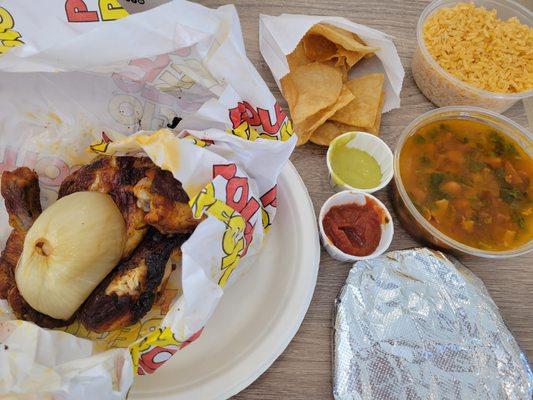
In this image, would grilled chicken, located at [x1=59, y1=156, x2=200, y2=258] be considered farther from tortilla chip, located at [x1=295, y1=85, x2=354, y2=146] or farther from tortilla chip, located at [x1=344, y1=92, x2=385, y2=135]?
tortilla chip, located at [x1=344, y1=92, x2=385, y2=135]

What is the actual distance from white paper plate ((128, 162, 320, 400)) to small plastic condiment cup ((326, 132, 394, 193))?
0.30 feet

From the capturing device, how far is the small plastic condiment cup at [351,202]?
3.37 ft

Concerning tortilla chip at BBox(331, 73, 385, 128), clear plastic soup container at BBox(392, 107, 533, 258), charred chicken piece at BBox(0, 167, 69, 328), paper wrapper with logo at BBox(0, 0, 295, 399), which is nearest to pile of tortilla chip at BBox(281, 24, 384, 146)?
tortilla chip at BBox(331, 73, 385, 128)

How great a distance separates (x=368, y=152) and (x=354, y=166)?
0.05 metres

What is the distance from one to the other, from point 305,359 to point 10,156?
72 cm

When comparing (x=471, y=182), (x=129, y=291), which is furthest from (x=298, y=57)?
(x=129, y=291)

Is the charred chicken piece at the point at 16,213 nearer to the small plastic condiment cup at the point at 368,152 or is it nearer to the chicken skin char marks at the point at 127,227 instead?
the chicken skin char marks at the point at 127,227

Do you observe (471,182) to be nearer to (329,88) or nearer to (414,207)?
(414,207)

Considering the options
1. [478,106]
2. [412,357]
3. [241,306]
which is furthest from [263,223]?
[478,106]

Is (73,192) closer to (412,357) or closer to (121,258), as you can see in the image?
(121,258)

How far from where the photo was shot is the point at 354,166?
1.15m

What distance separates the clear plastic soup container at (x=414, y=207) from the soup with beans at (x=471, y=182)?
1 centimetres

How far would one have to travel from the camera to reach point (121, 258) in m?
0.88

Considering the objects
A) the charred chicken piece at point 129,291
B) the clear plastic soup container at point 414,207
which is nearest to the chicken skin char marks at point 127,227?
the charred chicken piece at point 129,291
